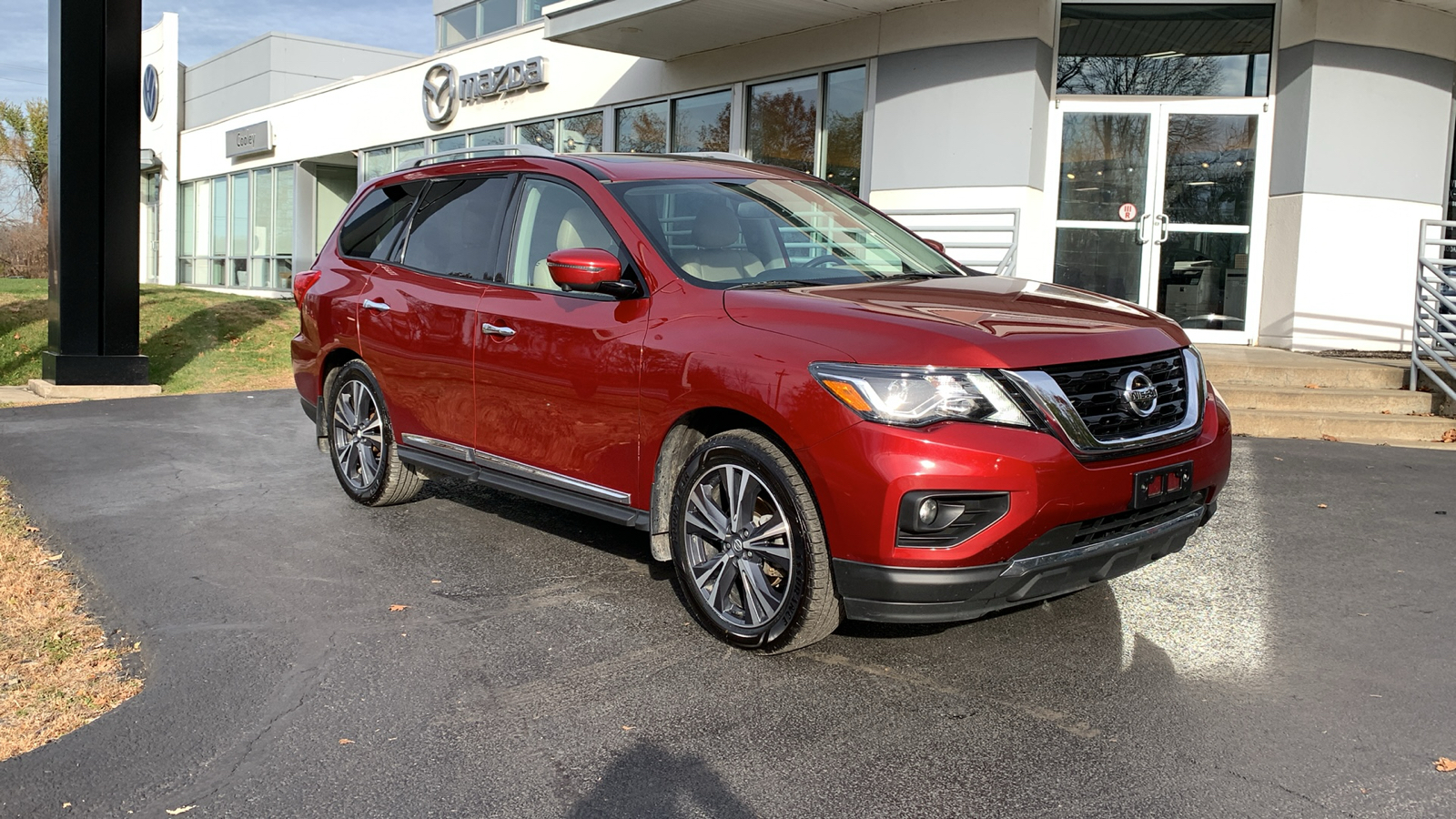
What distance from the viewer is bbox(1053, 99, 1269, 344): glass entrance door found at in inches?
526

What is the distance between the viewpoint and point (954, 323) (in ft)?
12.9

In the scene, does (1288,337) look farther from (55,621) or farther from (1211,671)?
(55,621)

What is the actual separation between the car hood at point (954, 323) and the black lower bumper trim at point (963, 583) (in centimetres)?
64

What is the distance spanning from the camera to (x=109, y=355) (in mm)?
12211

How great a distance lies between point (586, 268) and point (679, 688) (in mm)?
1617

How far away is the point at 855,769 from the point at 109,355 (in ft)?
36.9

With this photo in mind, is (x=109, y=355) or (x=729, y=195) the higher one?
(x=729, y=195)

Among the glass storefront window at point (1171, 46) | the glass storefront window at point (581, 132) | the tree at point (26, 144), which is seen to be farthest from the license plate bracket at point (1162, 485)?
the tree at point (26, 144)

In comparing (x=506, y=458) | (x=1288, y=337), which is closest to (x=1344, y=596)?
(x=506, y=458)

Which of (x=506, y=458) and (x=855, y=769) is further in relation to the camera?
(x=506, y=458)

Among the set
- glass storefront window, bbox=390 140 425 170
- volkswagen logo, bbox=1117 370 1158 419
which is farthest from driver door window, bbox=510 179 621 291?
glass storefront window, bbox=390 140 425 170

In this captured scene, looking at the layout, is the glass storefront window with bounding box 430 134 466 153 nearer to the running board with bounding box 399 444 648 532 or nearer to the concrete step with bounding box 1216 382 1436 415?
the concrete step with bounding box 1216 382 1436 415

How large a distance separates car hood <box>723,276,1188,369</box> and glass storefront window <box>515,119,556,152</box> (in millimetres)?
16413

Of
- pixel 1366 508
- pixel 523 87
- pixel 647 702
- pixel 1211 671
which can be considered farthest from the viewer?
pixel 523 87
